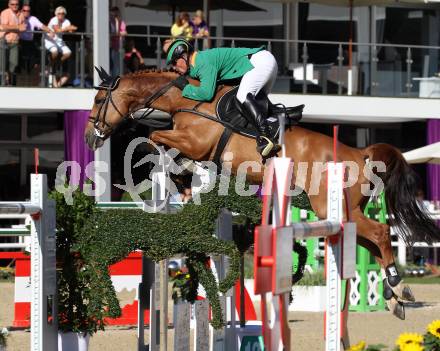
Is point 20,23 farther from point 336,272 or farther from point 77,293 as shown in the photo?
point 336,272

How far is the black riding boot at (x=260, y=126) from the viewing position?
7699 millimetres

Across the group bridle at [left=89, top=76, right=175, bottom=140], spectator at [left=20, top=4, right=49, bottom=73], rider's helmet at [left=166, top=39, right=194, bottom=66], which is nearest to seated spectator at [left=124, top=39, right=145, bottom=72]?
spectator at [left=20, top=4, right=49, bottom=73]

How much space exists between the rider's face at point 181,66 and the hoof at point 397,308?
2.39 meters

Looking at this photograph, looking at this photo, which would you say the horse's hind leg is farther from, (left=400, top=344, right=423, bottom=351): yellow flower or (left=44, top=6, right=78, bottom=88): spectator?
(left=44, top=6, right=78, bottom=88): spectator

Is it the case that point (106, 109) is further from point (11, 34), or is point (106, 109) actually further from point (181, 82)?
point (11, 34)

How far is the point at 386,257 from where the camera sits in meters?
7.89

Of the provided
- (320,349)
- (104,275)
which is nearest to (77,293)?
(104,275)

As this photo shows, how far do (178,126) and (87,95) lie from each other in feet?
27.1

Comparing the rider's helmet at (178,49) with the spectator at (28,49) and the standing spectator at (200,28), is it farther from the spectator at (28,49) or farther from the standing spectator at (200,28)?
the standing spectator at (200,28)

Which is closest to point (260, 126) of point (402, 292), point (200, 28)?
point (402, 292)

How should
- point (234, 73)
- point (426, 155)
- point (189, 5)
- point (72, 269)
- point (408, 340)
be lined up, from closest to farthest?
point (408, 340) < point (72, 269) < point (234, 73) < point (426, 155) < point (189, 5)

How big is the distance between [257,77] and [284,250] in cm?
405

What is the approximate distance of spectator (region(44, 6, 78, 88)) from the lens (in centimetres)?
1599

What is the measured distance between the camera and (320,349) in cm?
798
